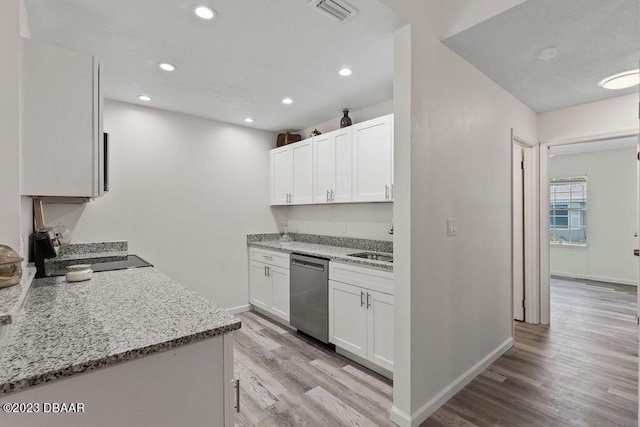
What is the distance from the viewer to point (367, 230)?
3.47m

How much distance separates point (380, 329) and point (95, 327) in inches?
76.6

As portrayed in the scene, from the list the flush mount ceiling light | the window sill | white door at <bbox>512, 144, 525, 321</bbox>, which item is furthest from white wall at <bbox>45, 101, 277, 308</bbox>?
the window sill

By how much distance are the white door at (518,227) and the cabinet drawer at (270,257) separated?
270 cm

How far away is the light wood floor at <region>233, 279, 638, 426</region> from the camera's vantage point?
1.97 m

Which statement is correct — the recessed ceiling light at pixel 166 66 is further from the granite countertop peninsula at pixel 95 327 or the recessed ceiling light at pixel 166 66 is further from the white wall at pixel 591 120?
the white wall at pixel 591 120

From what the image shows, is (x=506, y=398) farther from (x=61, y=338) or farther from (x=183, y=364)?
(x=61, y=338)

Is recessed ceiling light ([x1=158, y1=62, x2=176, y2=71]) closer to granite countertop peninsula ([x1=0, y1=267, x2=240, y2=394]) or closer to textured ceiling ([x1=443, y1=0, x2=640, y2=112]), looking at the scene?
granite countertop peninsula ([x1=0, y1=267, x2=240, y2=394])

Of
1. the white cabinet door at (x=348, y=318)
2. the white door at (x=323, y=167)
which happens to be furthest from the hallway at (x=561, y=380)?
the white door at (x=323, y=167)

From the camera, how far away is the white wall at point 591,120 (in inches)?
117

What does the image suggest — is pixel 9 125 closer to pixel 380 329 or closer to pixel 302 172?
Answer: pixel 380 329

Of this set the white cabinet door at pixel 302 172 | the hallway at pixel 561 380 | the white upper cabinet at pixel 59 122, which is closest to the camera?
the white upper cabinet at pixel 59 122

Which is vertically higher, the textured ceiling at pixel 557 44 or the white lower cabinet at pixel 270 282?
the textured ceiling at pixel 557 44

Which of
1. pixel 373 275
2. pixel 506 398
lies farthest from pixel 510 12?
pixel 506 398

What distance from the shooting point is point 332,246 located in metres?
3.75
